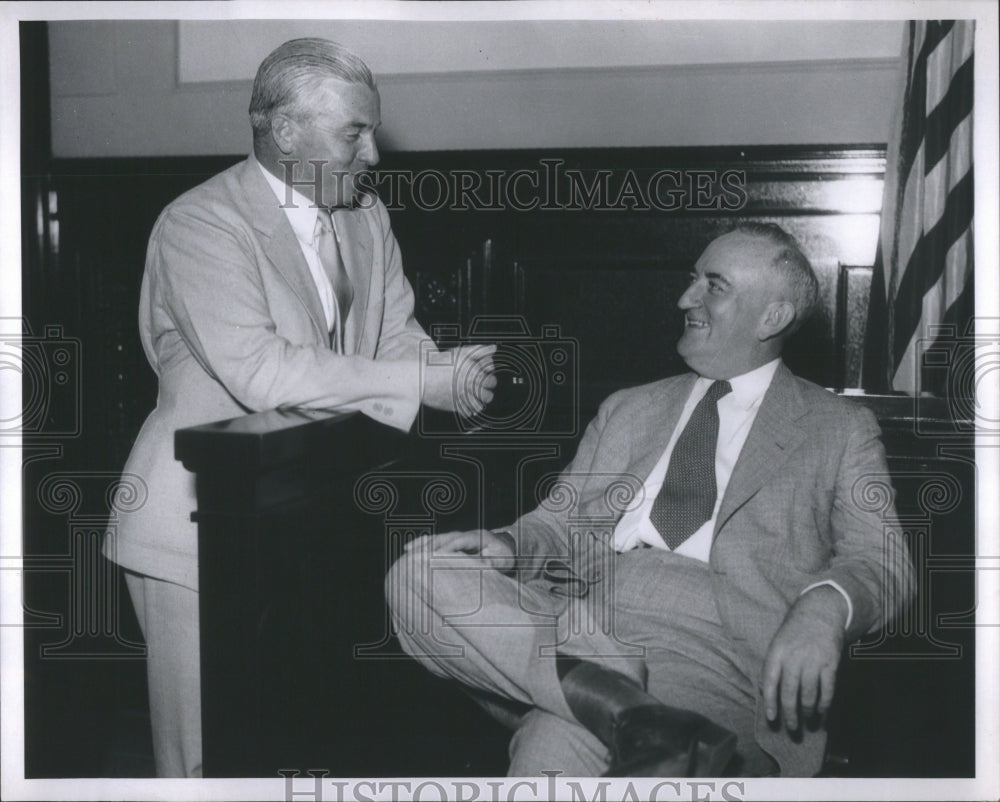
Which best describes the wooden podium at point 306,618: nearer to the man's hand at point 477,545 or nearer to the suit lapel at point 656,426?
the man's hand at point 477,545

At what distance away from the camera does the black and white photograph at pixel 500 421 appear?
1795 mm

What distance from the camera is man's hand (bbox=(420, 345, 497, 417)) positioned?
6.66ft

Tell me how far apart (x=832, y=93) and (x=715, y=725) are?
1532 mm

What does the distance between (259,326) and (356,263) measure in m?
0.29

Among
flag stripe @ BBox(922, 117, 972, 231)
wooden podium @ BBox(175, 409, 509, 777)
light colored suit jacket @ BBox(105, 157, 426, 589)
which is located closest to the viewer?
wooden podium @ BBox(175, 409, 509, 777)

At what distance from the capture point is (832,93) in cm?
238

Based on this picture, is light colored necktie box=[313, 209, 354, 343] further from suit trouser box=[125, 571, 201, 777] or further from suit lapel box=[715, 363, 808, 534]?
suit lapel box=[715, 363, 808, 534]

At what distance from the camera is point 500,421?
7.01 feet

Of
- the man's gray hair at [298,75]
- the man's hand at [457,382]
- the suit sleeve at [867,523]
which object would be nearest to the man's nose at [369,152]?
the man's gray hair at [298,75]

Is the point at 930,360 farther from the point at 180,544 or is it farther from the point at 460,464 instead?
the point at 180,544

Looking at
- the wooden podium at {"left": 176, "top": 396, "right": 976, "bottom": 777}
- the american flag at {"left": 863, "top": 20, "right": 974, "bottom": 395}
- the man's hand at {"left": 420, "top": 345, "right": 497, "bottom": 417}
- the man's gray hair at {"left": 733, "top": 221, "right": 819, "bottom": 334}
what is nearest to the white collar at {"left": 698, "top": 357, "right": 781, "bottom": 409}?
the man's gray hair at {"left": 733, "top": 221, "right": 819, "bottom": 334}

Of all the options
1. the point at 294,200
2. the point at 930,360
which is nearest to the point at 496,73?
the point at 294,200

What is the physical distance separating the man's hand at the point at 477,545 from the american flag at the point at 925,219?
3.28ft

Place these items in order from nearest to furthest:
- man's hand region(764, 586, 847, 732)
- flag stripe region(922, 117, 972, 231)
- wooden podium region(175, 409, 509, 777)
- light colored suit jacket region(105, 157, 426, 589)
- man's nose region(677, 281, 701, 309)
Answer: wooden podium region(175, 409, 509, 777)
man's hand region(764, 586, 847, 732)
light colored suit jacket region(105, 157, 426, 589)
man's nose region(677, 281, 701, 309)
flag stripe region(922, 117, 972, 231)
